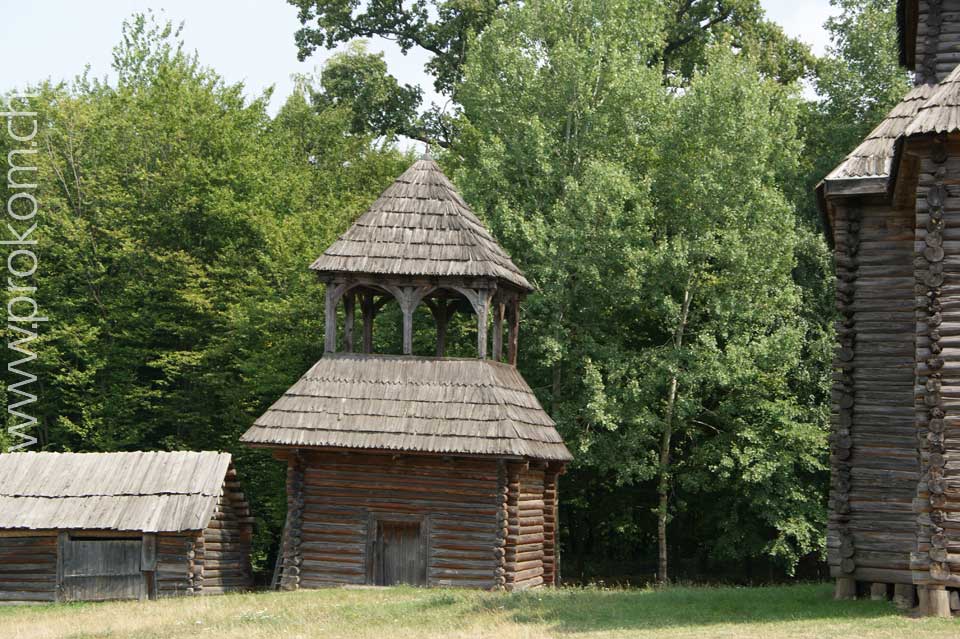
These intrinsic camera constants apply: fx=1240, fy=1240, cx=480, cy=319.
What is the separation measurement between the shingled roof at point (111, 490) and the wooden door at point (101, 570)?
70 cm

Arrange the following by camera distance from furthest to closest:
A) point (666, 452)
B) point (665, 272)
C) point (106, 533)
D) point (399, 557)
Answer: point (666, 452) < point (665, 272) < point (106, 533) < point (399, 557)

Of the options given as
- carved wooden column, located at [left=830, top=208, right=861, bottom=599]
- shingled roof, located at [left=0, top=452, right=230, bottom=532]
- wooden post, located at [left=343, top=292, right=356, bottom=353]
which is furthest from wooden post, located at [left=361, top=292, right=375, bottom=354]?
carved wooden column, located at [left=830, top=208, right=861, bottom=599]

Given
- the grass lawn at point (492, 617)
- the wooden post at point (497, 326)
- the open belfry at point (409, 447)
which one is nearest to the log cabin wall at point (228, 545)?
the open belfry at point (409, 447)

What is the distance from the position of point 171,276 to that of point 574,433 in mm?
14946

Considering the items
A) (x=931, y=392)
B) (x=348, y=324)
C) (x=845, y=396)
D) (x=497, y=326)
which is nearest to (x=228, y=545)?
(x=348, y=324)

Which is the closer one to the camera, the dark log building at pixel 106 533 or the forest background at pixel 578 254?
the dark log building at pixel 106 533

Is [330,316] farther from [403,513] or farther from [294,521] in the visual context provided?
[403,513]

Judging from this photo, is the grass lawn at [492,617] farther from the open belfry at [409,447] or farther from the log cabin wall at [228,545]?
the log cabin wall at [228,545]

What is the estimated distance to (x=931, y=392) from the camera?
16.3m

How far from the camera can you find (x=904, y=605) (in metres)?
17.4

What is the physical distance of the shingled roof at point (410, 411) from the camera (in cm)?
2409

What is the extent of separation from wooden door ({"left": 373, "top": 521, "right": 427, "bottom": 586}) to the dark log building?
392 centimetres

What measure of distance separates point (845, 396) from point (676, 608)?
433 centimetres

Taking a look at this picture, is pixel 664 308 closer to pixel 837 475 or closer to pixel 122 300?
pixel 837 475
